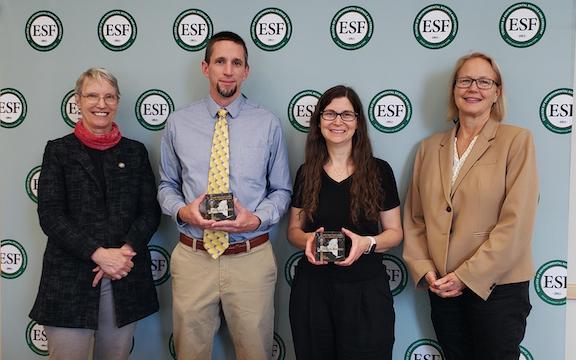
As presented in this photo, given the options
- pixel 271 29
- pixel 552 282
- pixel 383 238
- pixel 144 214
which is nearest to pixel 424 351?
pixel 552 282

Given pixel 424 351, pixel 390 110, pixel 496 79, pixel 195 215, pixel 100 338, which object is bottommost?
pixel 424 351

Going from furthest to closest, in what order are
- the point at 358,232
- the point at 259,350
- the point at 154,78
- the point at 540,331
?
the point at 154,78 → the point at 540,331 → the point at 259,350 → the point at 358,232

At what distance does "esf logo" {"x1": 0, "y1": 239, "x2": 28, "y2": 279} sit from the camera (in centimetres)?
260

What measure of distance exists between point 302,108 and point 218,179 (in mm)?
601

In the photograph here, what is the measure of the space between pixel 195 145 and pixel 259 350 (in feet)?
3.11

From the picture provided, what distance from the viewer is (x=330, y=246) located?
1.81m

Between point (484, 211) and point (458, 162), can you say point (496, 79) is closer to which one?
point (458, 162)

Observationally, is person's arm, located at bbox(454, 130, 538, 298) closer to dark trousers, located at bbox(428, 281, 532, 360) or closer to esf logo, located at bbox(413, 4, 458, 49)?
dark trousers, located at bbox(428, 281, 532, 360)

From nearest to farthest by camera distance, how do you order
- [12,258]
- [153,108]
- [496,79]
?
[496,79], [153,108], [12,258]

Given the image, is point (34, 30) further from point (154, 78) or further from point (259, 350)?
point (259, 350)

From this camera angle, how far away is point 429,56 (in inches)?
90.5

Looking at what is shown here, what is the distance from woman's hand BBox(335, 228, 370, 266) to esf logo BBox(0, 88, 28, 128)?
72.7 inches

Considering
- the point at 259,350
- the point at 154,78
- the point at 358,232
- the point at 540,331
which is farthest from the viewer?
the point at 154,78

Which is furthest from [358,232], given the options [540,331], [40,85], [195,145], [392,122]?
[40,85]
